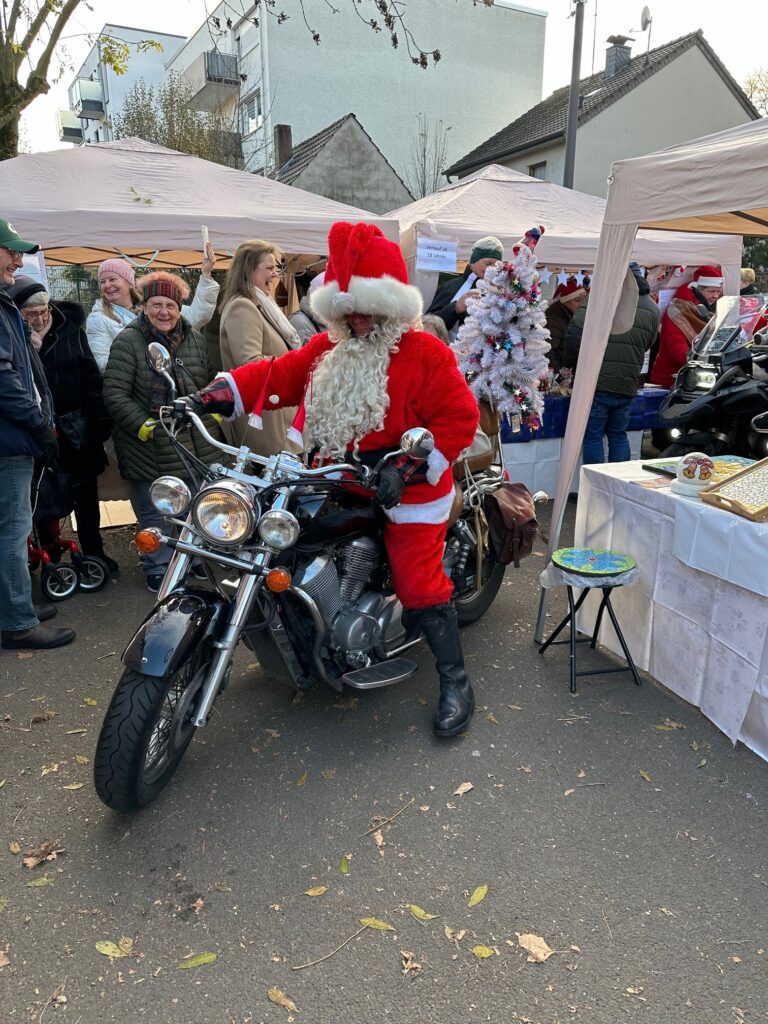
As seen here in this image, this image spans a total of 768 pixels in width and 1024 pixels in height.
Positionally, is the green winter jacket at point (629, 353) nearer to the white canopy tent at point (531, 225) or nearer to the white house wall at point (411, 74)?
the white canopy tent at point (531, 225)

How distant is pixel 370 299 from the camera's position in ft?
8.68

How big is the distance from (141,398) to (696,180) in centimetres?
309

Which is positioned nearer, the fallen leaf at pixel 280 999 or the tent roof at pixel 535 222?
the fallen leaf at pixel 280 999

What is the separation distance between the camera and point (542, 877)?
2.28m

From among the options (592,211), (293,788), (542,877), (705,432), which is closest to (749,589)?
(542,877)

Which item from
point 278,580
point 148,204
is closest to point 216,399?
point 278,580

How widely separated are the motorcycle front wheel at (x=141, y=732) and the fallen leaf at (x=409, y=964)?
1.00m

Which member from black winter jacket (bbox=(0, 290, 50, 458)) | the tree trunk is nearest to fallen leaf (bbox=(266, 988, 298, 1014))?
black winter jacket (bbox=(0, 290, 50, 458))

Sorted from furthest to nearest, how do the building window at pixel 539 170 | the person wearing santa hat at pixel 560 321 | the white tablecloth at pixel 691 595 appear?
the building window at pixel 539 170 → the person wearing santa hat at pixel 560 321 → the white tablecloth at pixel 691 595

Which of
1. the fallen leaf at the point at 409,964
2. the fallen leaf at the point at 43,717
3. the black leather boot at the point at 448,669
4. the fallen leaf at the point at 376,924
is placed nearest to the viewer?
the fallen leaf at the point at 409,964

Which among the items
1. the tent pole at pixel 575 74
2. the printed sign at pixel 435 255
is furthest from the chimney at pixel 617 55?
the printed sign at pixel 435 255

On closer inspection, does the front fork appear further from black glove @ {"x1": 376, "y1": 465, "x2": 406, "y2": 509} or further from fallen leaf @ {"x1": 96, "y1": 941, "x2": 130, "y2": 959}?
fallen leaf @ {"x1": 96, "y1": 941, "x2": 130, "y2": 959}

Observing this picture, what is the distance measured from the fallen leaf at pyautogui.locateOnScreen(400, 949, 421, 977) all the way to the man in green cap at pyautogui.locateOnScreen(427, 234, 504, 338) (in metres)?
3.90

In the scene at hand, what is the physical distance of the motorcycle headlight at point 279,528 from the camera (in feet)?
7.38
